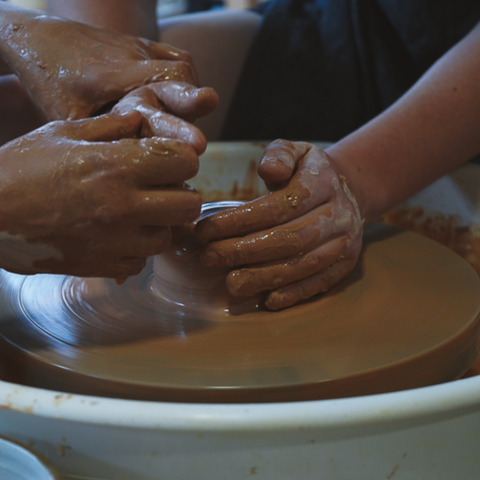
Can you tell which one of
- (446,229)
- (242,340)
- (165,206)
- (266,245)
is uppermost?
(165,206)

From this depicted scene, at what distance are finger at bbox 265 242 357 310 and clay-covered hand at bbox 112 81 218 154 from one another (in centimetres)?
27

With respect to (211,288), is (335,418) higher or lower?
higher

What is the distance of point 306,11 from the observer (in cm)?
181

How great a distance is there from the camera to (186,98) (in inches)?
32.7

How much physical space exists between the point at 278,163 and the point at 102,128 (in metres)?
0.27

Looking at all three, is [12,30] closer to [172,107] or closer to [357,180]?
[172,107]

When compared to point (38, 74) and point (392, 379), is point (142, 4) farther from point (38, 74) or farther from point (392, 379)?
point (392, 379)

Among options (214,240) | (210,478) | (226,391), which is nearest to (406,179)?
(214,240)

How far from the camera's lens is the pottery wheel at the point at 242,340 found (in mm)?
689

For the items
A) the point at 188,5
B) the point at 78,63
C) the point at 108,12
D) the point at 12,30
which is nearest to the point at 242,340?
the point at 78,63

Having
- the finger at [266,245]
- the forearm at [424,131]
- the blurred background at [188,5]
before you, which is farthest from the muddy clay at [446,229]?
the blurred background at [188,5]

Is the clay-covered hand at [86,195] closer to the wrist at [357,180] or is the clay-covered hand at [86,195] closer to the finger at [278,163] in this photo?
the finger at [278,163]

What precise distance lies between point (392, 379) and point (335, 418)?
22 centimetres

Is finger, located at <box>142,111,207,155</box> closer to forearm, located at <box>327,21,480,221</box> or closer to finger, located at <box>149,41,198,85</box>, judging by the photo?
finger, located at <box>149,41,198,85</box>
